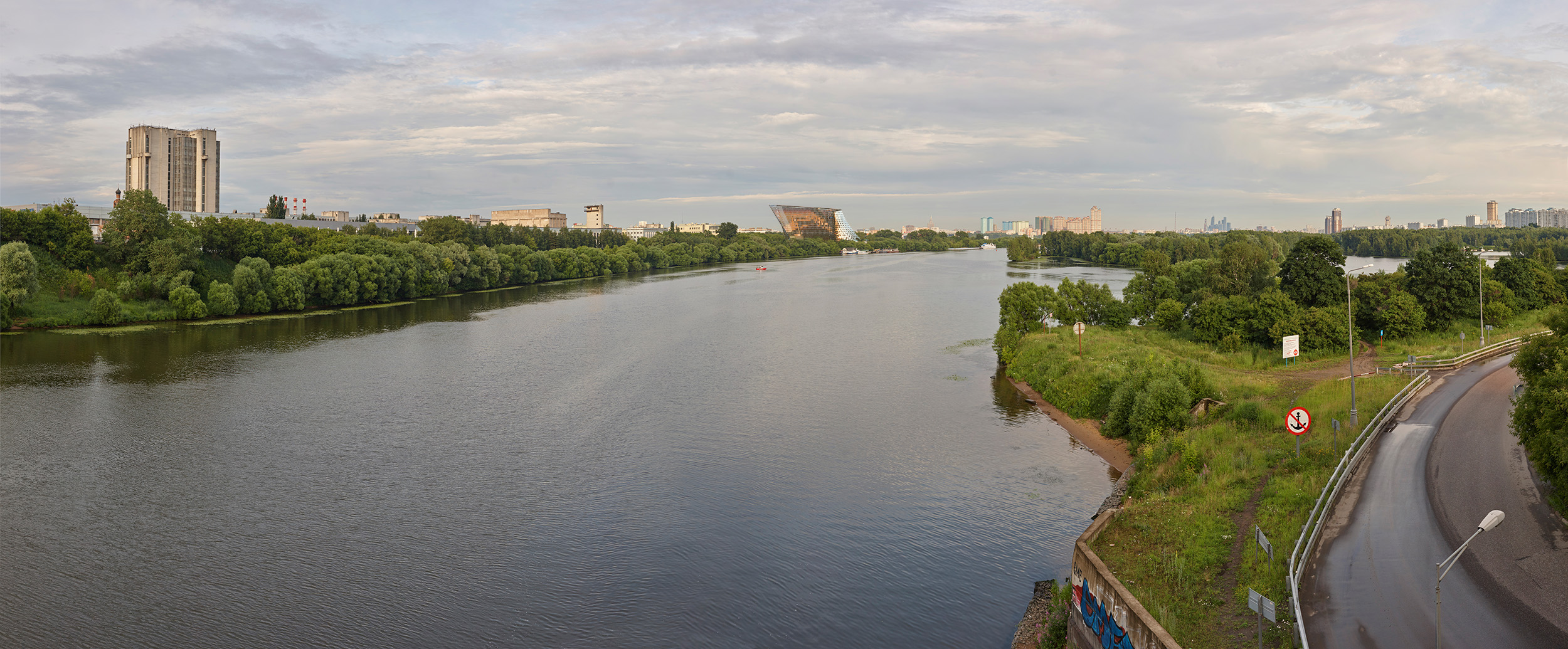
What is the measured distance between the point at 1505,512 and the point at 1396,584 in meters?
4.45

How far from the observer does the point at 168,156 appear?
128625 mm

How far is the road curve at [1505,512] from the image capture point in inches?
421

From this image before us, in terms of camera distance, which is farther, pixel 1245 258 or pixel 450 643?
pixel 1245 258

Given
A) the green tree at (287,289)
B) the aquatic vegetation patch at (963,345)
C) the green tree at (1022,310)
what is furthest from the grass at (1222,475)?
the green tree at (287,289)

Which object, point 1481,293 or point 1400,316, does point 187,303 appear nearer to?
point 1400,316

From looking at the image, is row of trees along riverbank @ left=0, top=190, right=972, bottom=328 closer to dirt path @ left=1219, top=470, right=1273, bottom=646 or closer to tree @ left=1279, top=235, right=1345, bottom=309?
dirt path @ left=1219, top=470, right=1273, bottom=646

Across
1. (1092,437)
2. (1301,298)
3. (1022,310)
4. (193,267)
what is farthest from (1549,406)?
(193,267)

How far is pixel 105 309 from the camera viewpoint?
4697cm

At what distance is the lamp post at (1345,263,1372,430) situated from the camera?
773 inches

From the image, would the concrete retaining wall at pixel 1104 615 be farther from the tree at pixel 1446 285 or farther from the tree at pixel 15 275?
the tree at pixel 15 275

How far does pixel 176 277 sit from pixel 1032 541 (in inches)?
2128

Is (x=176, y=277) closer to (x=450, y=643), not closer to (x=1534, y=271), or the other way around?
(x=450, y=643)

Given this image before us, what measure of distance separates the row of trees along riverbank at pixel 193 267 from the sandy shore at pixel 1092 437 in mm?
48680

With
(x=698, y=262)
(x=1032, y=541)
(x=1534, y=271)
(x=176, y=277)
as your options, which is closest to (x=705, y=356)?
(x=1032, y=541)
